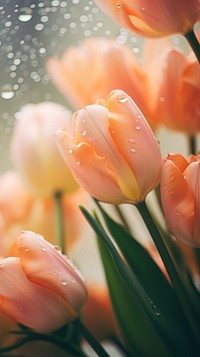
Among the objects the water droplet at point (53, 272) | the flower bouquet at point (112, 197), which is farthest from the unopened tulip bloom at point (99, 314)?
the water droplet at point (53, 272)

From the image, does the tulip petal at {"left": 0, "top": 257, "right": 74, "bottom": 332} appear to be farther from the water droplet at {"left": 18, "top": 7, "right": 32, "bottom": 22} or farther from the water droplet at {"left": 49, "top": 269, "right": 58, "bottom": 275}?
the water droplet at {"left": 18, "top": 7, "right": 32, "bottom": 22}

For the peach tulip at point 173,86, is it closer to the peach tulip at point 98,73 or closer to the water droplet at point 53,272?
the peach tulip at point 98,73

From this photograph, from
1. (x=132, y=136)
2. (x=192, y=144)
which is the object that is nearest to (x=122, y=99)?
(x=132, y=136)

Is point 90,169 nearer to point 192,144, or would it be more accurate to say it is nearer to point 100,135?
point 100,135

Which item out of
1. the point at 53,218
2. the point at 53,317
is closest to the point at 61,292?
the point at 53,317

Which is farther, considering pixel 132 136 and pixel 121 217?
pixel 121 217

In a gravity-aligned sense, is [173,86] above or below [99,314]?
above

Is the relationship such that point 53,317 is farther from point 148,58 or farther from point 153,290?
point 148,58
